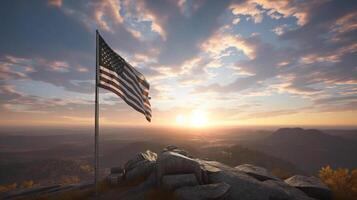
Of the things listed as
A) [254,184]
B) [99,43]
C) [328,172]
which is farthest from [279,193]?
[328,172]

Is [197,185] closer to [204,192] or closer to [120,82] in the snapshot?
[204,192]

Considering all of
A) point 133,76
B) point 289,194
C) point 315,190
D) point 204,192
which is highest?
point 133,76

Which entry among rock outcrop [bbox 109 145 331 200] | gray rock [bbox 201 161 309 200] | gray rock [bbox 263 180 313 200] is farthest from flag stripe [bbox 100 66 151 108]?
gray rock [bbox 263 180 313 200]

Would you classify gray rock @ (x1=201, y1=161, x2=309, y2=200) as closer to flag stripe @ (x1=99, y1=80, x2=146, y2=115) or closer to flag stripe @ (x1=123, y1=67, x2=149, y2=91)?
flag stripe @ (x1=99, y1=80, x2=146, y2=115)

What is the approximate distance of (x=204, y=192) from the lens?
42.1ft

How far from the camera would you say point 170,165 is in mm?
15414

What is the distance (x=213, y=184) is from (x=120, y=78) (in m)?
9.33

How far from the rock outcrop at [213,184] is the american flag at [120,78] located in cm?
437

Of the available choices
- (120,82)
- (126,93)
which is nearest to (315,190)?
(126,93)

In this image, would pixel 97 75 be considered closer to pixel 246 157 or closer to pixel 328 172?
pixel 328 172

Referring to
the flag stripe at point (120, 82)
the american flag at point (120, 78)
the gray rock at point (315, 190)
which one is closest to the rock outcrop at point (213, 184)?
the gray rock at point (315, 190)

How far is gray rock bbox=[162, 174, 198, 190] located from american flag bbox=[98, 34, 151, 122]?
4964 millimetres

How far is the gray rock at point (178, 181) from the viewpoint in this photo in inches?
553

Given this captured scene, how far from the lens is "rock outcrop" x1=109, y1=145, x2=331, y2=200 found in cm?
1299
